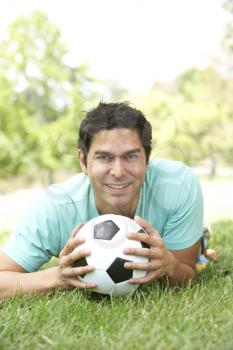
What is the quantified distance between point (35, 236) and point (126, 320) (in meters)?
1.05

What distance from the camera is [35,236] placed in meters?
3.48

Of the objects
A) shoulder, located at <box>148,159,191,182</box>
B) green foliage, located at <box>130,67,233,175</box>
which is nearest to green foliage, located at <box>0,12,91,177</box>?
green foliage, located at <box>130,67,233,175</box>

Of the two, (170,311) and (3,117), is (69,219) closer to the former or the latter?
(170,311)

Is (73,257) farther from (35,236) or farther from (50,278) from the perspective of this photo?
(35,236)

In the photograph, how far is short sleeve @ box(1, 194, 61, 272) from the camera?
3.47 meters

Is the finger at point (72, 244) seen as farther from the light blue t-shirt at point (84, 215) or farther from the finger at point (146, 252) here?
the light blue t-shirt at point (84, 215)

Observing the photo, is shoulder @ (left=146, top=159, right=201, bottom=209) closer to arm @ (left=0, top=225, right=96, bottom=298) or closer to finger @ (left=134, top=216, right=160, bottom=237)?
finger @ (left=134, top=216, right=160, bottom=237)

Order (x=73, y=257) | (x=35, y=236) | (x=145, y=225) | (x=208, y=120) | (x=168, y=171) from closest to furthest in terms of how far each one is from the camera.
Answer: (x=73, y=257) < (x=145, y=225) < (x=35, y=236) < (x=168, y=171) < (x=208, y=120)

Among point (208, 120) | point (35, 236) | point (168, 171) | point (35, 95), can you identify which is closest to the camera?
point (35, 236)

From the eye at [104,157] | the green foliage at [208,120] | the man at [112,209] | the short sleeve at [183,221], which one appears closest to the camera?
the man at [112,209]

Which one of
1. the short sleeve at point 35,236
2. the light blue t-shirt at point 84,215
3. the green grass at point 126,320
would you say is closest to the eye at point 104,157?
the light blue t-shirt at point 84,215

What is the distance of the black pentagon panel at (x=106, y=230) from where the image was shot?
3.15 m

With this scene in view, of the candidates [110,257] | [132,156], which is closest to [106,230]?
[110,257]

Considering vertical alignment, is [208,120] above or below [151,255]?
above
